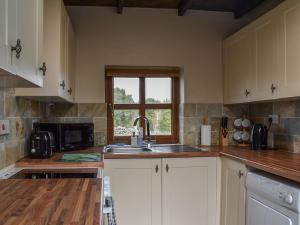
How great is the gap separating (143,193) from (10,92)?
1.35 m

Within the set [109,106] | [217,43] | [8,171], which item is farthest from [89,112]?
[217,43]

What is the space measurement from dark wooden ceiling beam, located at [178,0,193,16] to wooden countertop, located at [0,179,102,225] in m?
2.07

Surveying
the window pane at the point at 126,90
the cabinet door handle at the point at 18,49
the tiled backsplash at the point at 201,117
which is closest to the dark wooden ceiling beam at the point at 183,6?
the window pane at the point at 126,90

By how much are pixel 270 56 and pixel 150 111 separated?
57.1 inches

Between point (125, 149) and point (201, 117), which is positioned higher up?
point (201, 117)

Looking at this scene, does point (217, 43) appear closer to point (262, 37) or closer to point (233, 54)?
point (233, 54)

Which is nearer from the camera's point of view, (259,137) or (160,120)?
(259,137)

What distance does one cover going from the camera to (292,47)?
2174 millimetres

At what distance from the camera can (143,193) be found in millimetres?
2684

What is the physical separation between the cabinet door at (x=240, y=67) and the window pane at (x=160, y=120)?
2.19 ft

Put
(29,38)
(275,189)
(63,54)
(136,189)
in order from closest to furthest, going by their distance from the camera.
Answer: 1. (29,38)
2. (275,189)
3. (63,54)
4. (136,189)

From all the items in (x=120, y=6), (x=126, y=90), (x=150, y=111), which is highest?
(x=120, y=6)

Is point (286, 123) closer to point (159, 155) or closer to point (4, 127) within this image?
point (159, 155)

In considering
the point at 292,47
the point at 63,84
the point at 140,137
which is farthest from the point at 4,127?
the point at 292,47
